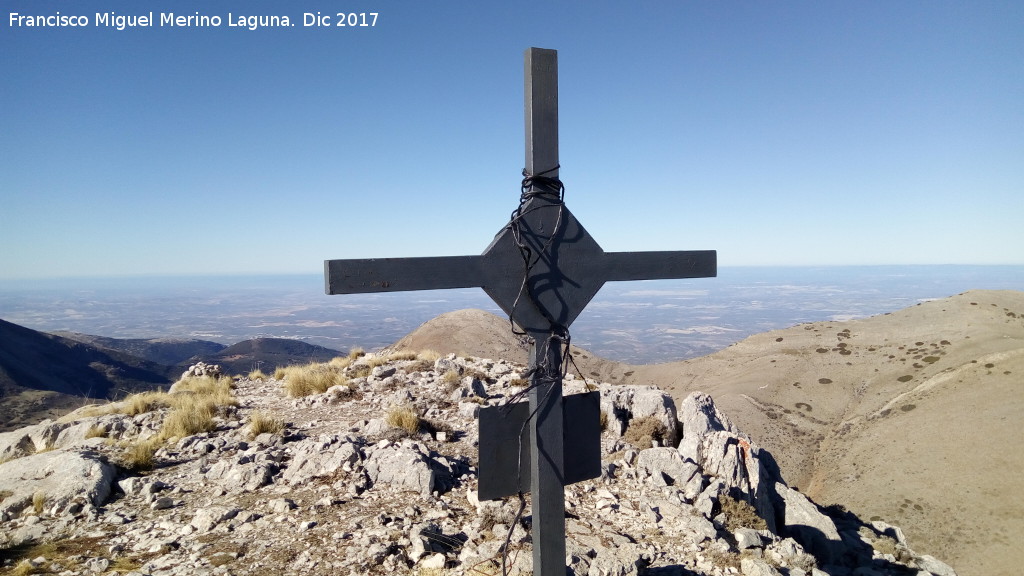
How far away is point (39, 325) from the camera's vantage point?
122 meters

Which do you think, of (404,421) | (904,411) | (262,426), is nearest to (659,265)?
(404,421)

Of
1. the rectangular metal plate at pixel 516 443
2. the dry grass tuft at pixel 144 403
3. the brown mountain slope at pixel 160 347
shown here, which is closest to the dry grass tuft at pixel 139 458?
the dry grass tuft at pixel 144 403

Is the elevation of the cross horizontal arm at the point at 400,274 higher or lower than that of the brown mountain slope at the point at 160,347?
higher

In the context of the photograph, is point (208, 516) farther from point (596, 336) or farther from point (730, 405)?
point (596, 336)

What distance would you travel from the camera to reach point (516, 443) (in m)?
2.65

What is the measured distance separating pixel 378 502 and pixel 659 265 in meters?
4.64

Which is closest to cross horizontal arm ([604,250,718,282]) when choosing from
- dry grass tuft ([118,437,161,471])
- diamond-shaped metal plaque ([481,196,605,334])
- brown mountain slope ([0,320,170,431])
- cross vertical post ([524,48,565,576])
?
diamond-shaped metal plaque ([481,196,605,334])

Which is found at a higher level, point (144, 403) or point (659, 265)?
point (659, 265)

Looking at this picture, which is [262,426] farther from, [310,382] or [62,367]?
[62,367]

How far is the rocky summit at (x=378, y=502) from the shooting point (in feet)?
15.8

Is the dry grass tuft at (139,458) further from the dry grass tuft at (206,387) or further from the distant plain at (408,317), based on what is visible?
the distant plain at (408,317)

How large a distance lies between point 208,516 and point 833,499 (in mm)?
25102

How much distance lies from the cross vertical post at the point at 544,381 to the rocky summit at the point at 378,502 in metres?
0.19

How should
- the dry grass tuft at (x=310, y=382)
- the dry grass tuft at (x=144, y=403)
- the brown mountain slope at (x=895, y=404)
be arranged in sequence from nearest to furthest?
the dry grass tuft at (x=144, y=403) < the dry grass tuft at (x=310, y=382) < the brown mountain slope at (x=895, y=404)
